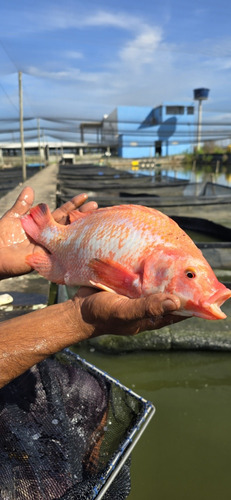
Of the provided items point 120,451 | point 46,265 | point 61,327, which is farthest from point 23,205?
point 120,451

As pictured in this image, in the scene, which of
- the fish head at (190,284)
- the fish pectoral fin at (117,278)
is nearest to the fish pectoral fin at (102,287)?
the fish pectoral fin at (117,278)

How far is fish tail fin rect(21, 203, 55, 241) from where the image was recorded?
7.76 feet

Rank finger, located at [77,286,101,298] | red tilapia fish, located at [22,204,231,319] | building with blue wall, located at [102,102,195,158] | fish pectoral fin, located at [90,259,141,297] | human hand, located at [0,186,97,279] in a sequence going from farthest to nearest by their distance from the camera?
building with blue wall, located at [102,102,195,158]
human hand, located at [0,186,97,279]
finger, located at [77,286,101,298]
fish pectoral fin, located at [90,259,141,297]
red tilapia fish, located at [22,204,231,319]

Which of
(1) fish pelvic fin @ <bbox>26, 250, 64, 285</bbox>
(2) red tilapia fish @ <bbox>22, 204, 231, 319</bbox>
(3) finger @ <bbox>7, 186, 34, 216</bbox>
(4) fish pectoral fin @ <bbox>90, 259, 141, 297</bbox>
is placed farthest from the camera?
(3) finger @ <bbox>7, 186, 34, 216</bbox>

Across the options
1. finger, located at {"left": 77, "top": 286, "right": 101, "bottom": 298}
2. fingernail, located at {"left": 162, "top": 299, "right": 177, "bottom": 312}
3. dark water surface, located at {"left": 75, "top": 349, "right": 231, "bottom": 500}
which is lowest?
dark water surface, located at {"left": 75, "top": 349, "right": 231, "bottom": 500}

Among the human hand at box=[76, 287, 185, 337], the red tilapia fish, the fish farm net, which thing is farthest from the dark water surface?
the red tilapia fish

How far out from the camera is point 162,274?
5.03ft

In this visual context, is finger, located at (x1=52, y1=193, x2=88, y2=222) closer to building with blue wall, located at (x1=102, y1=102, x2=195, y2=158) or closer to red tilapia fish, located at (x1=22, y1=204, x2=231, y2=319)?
red tilapia fish, located at (x1=22, y1=204, x2=231, y2=319)

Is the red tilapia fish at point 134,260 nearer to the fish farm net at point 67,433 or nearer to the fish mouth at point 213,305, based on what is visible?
the fish mouth at point 213,305

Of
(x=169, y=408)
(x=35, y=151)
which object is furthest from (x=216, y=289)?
(x=35, y=151)

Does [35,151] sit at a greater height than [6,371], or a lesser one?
greater

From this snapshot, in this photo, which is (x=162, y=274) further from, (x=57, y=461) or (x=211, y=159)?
(x=211, y=159)

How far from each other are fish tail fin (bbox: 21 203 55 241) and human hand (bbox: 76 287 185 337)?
2.74 feet

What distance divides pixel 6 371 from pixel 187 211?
11.1 meters
